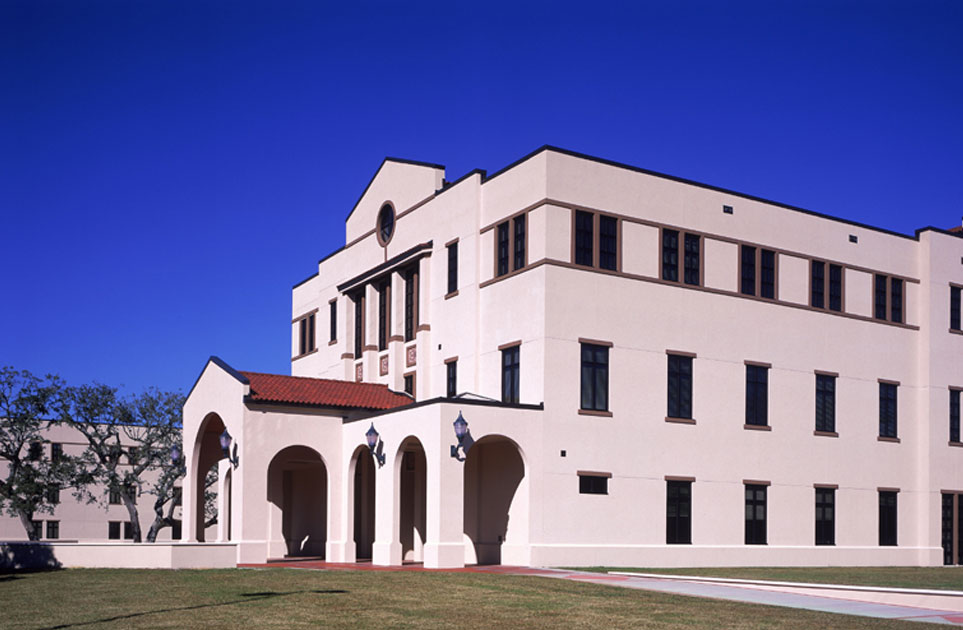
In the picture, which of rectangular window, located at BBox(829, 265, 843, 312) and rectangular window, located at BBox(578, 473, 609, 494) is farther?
rectangular window, located at BBox(829, 265, 843, 312)

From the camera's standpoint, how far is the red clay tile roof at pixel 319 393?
34.8 meters

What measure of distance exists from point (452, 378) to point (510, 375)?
3.47 metres

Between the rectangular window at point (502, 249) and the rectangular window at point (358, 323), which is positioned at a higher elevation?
the rectangular window at point (502, 249)

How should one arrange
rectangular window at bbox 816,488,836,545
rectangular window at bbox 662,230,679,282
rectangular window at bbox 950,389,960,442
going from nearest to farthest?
rectangular window at bbox 662,230,679,282 → rectangular window at bbox 816,488,836,545 → rectangular window at bbox 950,389,960,442

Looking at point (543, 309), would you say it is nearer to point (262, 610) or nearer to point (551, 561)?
point (551, 561)

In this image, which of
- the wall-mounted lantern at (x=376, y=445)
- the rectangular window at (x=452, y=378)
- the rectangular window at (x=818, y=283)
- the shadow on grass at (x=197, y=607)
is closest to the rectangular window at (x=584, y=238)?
the rectangular window at (x=452, y=378)

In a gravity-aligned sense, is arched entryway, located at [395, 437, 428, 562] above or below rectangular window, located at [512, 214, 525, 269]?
below

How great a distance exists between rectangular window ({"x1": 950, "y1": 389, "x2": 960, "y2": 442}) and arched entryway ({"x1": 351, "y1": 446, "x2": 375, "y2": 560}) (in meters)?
21.8

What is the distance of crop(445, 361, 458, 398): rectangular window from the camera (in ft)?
118

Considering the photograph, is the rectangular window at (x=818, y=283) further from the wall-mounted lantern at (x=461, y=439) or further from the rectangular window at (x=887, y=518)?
the wall-mounted lantern at (x=461, y=439)

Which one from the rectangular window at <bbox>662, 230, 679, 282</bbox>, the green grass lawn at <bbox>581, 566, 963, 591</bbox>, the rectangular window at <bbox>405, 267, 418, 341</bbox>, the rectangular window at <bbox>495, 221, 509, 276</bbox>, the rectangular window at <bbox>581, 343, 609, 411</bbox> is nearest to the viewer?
the green grass lawn at <bbox>581, 566, 963, 591</bbox>

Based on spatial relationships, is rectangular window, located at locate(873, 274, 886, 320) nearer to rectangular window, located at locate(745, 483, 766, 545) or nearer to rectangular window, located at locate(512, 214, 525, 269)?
rectangular window, located at locate(745, 483, 766, 545)

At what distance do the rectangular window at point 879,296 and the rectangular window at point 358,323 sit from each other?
19.3 metres

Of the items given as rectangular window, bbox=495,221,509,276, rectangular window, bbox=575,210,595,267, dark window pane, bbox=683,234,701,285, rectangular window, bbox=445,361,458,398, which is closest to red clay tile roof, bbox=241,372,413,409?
rectangular window, bbox=445,361,458,398
